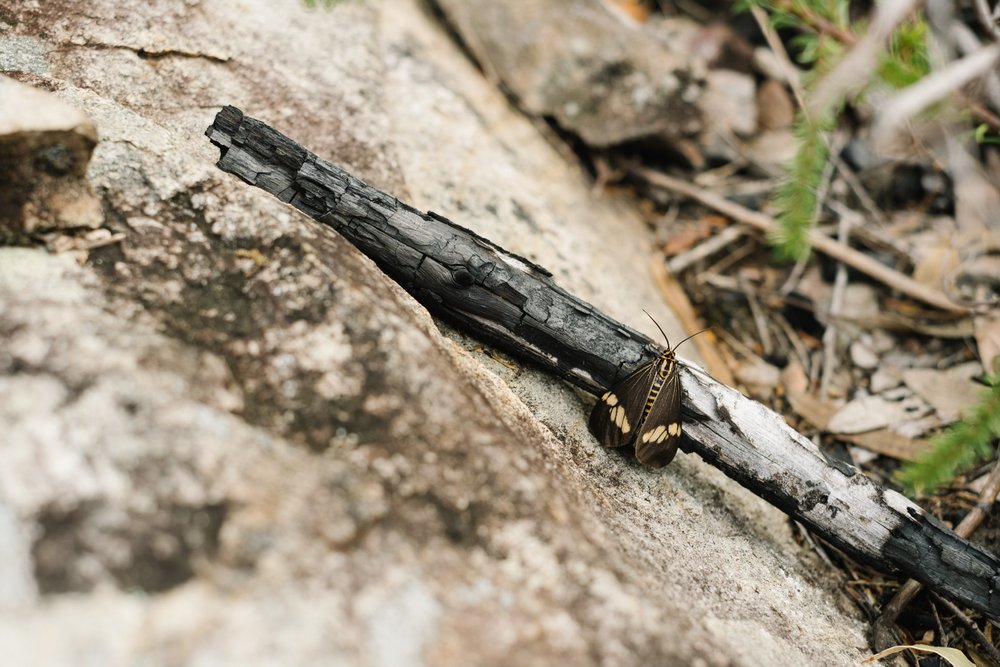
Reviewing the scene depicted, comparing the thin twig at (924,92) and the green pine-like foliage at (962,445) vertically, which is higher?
the thin twig at (924,92)

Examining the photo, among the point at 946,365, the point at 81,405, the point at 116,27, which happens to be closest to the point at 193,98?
the point at 116,27

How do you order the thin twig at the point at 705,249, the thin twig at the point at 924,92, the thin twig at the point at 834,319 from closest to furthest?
the thin twig at the point at 924,92
the thin twig at the point at 834,319
the thin twig at the point at 705,249

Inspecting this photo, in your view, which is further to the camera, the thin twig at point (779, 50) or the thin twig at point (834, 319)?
the thin twig at point (779, 50)

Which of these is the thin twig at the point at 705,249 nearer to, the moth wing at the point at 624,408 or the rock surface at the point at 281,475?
the rock surface at the point at 281,475

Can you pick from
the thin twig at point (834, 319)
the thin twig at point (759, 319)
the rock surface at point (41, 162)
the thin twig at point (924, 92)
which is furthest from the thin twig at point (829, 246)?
the rock surface at point (41, 162)

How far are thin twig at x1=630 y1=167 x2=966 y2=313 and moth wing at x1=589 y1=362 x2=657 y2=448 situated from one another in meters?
1.59

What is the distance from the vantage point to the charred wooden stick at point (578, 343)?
2482 millimetres

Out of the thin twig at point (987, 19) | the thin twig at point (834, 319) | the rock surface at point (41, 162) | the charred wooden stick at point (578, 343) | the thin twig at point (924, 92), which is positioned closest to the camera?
the thin twig at point (924, 92)

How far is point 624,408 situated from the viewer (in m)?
2.61

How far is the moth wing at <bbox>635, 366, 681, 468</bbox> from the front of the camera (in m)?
2.58

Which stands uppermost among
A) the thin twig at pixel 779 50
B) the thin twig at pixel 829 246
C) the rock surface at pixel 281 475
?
the thin twig at pixel 779 50

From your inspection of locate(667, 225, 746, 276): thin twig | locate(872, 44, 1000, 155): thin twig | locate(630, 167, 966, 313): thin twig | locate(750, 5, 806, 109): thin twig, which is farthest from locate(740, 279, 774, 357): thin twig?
locate(872, 44, 1000, 155): thin twig

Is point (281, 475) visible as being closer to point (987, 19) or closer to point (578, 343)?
point (578, 343)

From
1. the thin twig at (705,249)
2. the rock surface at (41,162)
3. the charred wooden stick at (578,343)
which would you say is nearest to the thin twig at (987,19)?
the charred wooden stick at (578,343)
